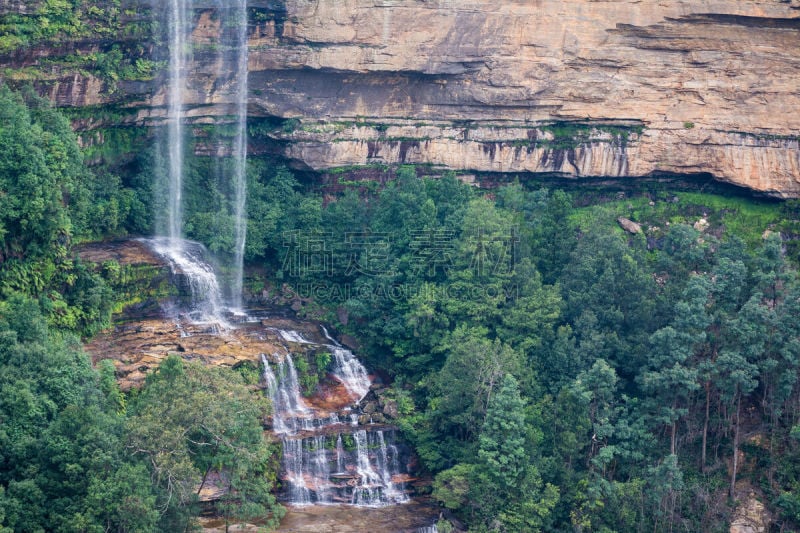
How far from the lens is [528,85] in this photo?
36469 mm

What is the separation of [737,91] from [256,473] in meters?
19.5

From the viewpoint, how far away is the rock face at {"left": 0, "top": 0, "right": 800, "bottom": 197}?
35.3 metres

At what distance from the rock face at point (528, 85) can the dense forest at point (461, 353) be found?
66.5 inches

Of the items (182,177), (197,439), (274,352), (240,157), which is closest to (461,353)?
(274,352)

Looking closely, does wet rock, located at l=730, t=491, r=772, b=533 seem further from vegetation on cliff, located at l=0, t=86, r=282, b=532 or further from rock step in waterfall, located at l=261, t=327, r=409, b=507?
vegetation on cliff, located at l=0, t=86, r=282, b=532

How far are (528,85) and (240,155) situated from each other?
9762mm

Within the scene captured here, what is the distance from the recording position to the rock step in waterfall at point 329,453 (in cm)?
2950

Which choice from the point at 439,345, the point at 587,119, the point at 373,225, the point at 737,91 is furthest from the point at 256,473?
the point at 737,91

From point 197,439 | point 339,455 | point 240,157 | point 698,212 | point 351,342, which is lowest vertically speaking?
point 339,455

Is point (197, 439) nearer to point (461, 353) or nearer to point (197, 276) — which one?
point (461, 353)

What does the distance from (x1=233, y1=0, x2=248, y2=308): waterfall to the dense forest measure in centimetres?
46

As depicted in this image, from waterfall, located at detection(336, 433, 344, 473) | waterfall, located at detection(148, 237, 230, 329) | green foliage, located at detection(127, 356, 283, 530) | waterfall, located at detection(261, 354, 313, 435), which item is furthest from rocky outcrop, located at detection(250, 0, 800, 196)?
green foliage, located at detection(127, 356, 283, 530)

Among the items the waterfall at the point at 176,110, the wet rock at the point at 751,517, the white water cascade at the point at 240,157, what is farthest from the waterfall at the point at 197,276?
the wet rock at the point at 751,517

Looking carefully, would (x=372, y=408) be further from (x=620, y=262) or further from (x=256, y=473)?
(x=620, y=262)
